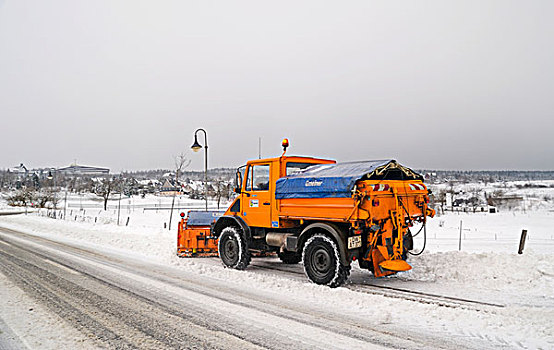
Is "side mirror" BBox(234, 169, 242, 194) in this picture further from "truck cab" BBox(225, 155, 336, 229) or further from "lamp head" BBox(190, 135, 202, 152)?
"lamp head" BBox(190, 135, 202, 152)

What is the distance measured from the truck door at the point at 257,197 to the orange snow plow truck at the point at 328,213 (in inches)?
0.9

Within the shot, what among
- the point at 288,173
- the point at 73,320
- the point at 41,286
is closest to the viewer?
the point at 73,320

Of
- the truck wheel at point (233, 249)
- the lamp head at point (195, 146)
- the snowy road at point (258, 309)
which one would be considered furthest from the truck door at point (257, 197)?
the lamp head at point (195, 146)

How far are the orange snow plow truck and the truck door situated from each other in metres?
0.02

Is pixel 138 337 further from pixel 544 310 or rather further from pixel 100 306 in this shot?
pixel 544 310

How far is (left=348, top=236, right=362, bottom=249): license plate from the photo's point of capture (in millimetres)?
6910

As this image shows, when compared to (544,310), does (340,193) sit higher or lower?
higher

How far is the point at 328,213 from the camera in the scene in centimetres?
724

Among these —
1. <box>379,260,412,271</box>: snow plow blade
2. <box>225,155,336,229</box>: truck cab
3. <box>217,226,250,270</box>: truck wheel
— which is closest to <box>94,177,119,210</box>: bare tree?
<box>217,226,250,270</box>: truck wheel

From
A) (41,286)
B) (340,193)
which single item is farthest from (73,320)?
(340,193)

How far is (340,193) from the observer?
6945 millimetres

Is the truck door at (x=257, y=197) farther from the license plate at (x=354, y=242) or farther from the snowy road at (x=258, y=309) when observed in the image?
the license plate at (x=354, y=242)

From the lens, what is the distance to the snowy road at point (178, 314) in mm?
4480

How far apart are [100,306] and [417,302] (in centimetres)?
511
